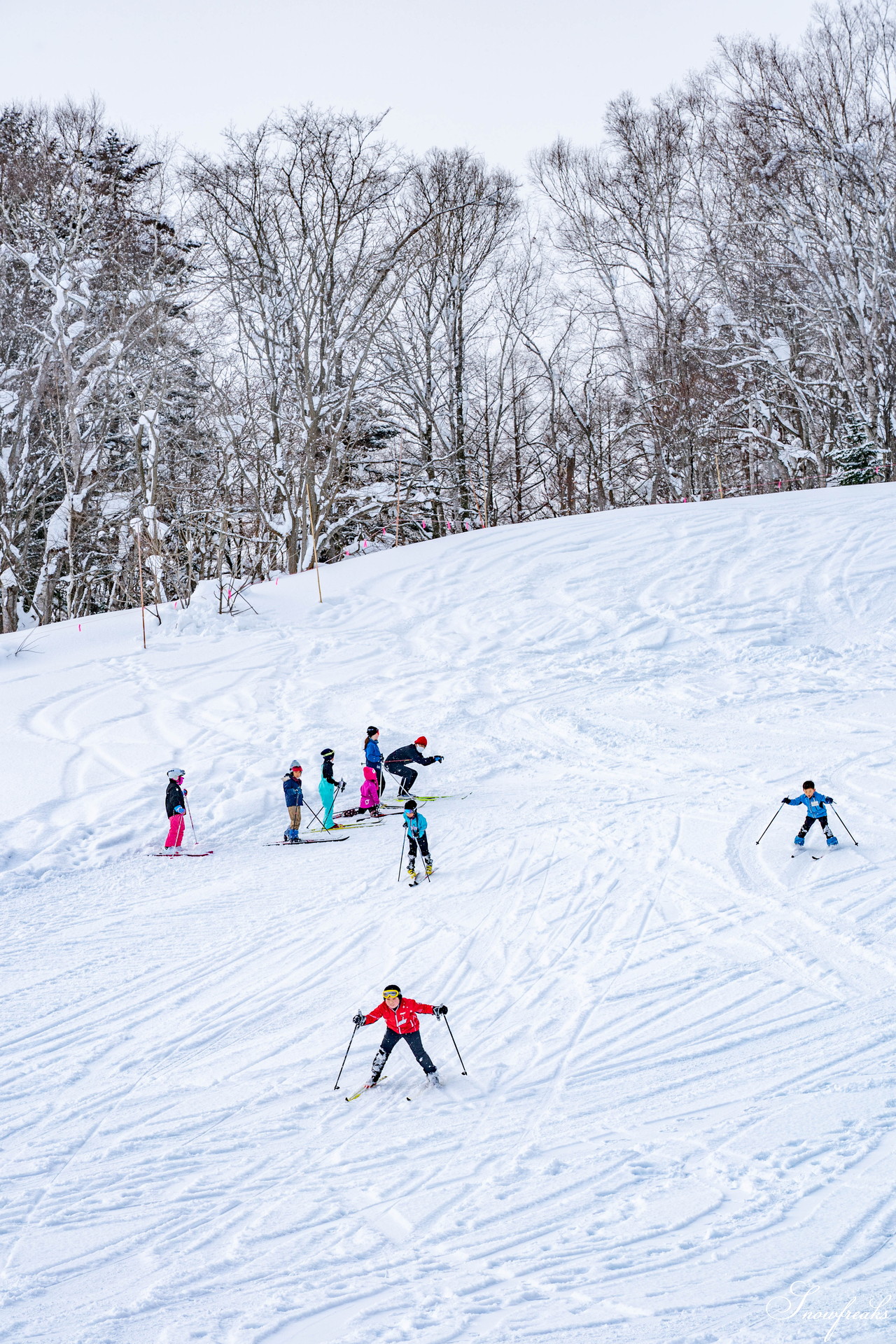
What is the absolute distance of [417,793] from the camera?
13.6 m

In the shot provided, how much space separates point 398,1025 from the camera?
249 inches

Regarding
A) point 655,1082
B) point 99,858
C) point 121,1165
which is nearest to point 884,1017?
point 655,1082

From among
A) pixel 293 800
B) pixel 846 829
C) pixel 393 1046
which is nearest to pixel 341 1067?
pixel 393 1046

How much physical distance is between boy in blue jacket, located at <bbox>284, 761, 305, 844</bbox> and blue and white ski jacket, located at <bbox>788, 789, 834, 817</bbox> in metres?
6.44

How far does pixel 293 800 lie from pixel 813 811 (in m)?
6.74

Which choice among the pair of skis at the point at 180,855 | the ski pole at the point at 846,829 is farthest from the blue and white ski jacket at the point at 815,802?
the pair of skis at the point at 180,855

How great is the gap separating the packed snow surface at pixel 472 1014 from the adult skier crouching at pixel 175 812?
42 cm

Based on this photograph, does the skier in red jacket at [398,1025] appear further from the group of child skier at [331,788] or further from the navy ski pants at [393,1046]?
the group of child skier at [331,788]

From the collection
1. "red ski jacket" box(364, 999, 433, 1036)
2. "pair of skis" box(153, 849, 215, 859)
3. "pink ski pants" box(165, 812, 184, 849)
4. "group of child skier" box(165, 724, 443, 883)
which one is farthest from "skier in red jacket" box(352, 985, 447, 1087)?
"pink ski pants" box(165, 812, 184, 849)

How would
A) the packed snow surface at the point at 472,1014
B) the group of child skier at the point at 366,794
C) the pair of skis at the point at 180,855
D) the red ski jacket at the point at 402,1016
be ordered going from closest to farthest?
the packed snow surface at the point at 472,1014 < the red ski jacket at the point at 402,1016 < the group of child skier at the point at 366,794 < the pair of skis at the point at 180,855

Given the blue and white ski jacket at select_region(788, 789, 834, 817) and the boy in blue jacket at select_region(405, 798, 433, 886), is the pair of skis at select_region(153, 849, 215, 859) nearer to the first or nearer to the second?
the boy in blue jacket at select_region(405, 798, 433, 886)

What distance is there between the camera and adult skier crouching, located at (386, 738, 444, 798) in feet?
42.9

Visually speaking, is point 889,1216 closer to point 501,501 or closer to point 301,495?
point 301,495

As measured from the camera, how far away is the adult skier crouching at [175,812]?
12.0m
